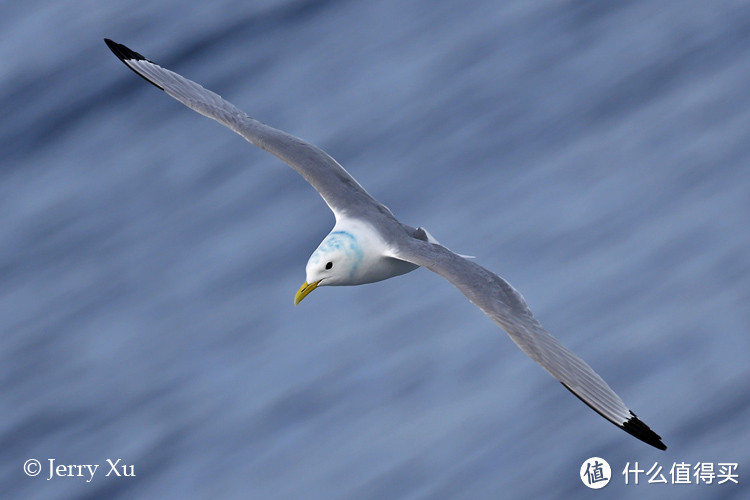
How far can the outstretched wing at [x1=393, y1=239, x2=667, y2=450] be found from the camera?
9.64 metres

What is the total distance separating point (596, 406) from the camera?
964cm

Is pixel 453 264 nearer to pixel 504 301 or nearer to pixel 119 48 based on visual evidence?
pixel 504 301

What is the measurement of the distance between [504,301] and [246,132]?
10.7 ft

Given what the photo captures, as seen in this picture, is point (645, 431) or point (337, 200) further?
point (337, 200)

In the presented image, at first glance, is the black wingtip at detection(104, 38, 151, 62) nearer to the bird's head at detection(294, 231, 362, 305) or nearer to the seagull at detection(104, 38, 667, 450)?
the seagull at detection(104, 38, 667, 450)

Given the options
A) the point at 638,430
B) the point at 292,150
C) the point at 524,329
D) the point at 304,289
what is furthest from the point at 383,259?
the point at 638,430

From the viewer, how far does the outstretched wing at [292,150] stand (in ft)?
38.5

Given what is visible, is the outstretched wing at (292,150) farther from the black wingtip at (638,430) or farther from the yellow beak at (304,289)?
the black wingtip at (638,430)

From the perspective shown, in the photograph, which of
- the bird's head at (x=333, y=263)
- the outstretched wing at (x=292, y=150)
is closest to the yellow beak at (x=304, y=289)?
the bird's head at (x=333, y=263)

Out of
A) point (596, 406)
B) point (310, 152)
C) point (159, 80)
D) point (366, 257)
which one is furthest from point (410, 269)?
point (159, 80)

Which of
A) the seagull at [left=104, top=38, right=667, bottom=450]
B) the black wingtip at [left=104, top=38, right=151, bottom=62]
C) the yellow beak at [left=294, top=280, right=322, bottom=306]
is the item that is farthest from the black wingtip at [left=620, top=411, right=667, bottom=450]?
the black wingtip at [left=104, top=38, right=151, bottom=62]

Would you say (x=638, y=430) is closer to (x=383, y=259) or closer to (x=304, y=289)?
(x=383, y=259)

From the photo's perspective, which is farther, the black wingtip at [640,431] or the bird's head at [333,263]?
the bird's head at [333,263]

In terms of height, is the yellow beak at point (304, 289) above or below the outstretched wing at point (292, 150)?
below
